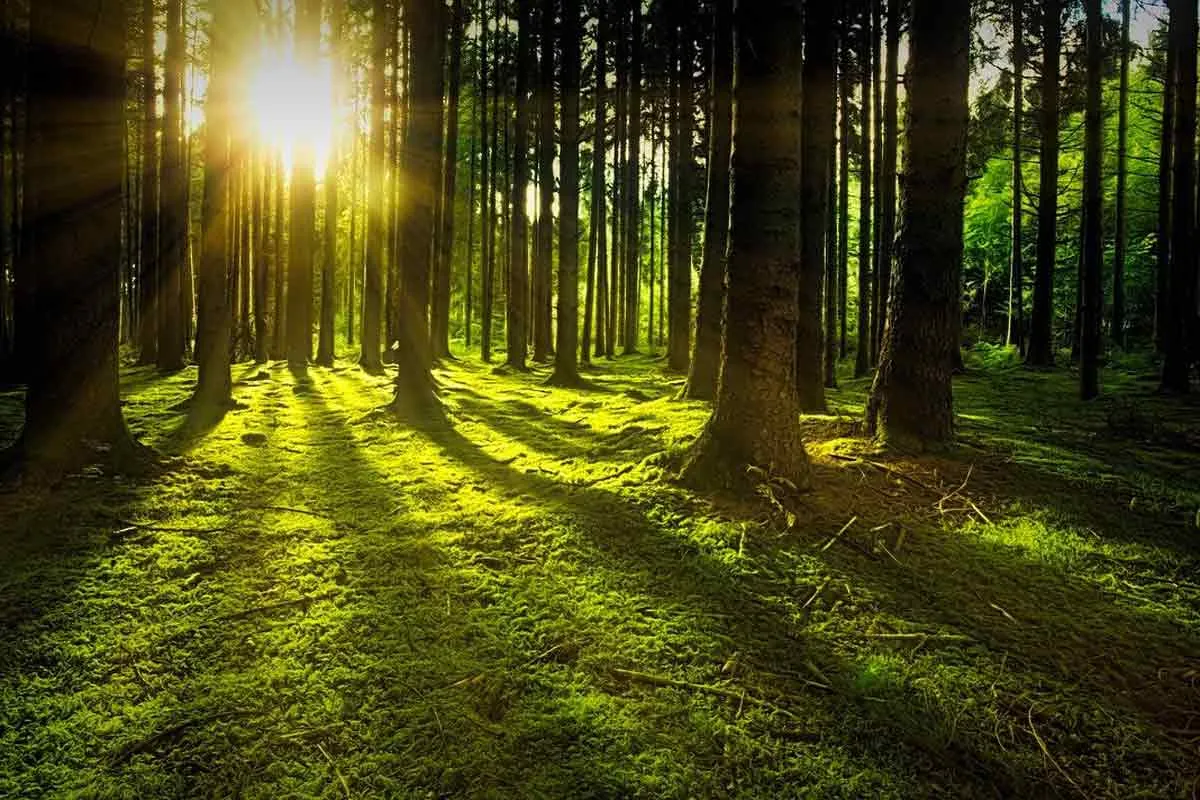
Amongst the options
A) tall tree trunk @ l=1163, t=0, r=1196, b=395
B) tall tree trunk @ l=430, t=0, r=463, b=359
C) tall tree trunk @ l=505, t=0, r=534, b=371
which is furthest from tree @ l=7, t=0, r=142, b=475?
tall tree trunk @ l=1163, t=0, r=1196, b=395

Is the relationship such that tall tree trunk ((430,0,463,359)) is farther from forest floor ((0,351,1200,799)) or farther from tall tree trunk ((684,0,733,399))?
forest floor ((0,351,1200,799))

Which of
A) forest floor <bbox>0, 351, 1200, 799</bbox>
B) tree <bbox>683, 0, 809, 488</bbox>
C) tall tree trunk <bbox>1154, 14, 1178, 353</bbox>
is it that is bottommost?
forest floor <bbox>0, 351, 1200, 799</bbox>

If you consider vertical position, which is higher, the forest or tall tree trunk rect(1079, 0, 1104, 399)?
tall tree trunk rect(1079, 0, 1104, 399)

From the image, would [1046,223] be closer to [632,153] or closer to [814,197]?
[632,153]

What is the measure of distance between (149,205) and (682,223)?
47.9 feet

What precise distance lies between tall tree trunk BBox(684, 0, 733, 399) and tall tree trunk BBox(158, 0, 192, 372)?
30.1 ft

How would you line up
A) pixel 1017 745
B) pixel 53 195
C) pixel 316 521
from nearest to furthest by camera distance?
1. pixel 1017 745
2. pixel 316 521
3. pixel 53 195

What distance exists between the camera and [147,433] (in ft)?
20.8

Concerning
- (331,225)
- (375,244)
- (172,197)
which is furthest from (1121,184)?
(172,197)

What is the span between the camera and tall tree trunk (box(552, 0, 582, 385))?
37.4 feet

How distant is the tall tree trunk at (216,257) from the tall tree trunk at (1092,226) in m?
12.9

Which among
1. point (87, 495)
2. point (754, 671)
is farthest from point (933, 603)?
point (87, 495)

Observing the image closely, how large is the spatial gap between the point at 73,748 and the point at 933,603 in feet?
11.7

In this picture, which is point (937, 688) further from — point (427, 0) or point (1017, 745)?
point (427, 0)
